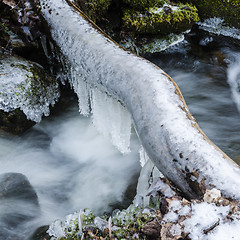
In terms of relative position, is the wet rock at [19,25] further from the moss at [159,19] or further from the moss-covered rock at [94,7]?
the moss at [159,19]

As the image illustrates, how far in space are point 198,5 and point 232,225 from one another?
6.40 m

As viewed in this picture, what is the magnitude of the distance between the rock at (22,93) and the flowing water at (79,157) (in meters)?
0.27

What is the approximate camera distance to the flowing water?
3.33m

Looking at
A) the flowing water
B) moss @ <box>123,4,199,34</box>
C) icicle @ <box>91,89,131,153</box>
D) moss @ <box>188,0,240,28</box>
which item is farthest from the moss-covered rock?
moss @ <box>188,0,240,28</box>

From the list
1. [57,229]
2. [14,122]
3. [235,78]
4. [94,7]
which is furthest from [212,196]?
[235,78]

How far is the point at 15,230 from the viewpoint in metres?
2.91

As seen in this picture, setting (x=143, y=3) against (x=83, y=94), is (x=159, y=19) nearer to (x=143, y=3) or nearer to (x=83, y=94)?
(x=143, y=3)

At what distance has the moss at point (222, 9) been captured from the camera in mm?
6142

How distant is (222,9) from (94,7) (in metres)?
3.39

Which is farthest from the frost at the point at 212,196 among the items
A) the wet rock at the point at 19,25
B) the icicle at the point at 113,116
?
the wet rock at the point at 19,25

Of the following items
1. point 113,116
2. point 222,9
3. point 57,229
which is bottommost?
point 57,229

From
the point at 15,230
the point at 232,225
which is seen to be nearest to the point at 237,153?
the point at 232,225

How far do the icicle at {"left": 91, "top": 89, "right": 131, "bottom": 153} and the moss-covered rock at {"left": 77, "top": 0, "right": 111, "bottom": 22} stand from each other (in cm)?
209

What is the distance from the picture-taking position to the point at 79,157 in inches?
159
